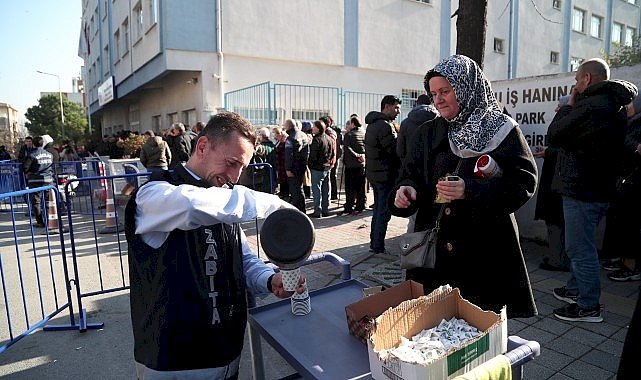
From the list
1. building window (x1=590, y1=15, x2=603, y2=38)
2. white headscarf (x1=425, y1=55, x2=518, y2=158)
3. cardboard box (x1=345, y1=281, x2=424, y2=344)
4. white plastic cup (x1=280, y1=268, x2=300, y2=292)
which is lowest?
cardboard box (x1=345, y1=281, x2=424, y2=344)

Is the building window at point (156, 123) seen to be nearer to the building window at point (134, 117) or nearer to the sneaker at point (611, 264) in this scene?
the building window at point (134, 117)

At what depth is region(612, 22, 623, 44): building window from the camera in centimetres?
2648

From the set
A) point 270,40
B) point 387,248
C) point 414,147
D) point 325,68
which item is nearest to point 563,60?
point 325,68

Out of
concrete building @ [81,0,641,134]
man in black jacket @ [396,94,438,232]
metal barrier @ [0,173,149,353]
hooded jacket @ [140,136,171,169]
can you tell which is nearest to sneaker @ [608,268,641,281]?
man in black jacket @ [396,94,438,232]

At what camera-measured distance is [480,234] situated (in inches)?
80.8

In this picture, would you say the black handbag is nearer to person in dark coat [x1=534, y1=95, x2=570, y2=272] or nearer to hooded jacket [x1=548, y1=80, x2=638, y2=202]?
hooded jacket [x1=548, y1=80, x2=638, y2=202]

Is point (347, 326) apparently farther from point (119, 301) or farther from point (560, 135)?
point (119, 301)

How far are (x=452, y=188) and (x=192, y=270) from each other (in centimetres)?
111

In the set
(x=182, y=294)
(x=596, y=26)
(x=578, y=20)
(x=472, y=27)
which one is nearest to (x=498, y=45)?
(x=578, y=20)

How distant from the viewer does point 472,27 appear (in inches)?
206

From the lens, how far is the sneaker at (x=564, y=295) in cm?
396

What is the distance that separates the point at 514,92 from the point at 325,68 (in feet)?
32.9

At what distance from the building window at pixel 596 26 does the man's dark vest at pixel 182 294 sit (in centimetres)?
2938

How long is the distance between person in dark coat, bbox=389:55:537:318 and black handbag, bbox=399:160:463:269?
36 millimetres
